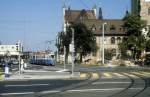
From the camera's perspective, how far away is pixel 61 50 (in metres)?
110

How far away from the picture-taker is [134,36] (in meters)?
104

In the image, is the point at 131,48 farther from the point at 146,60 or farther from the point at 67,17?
the point at 67,17

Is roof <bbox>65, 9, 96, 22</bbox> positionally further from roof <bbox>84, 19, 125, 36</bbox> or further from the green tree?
Result: the green tree

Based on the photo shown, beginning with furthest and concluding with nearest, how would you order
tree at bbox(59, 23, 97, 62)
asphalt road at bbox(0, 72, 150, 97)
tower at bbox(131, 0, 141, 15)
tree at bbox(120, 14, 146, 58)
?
tower at bbox(131, 0, 141, 15) → tree at bbox(59, 23, 97, 62) → tree at bbox(120, 14, 146, 58) → asphalt road at bbox(0, 72, 150, 97)

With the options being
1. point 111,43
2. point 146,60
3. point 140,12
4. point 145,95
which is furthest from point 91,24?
point 145,95

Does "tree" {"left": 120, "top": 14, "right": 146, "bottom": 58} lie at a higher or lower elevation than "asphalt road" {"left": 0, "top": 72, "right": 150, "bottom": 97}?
higher

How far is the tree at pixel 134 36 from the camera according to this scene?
328 ft

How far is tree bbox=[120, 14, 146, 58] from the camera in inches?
3937

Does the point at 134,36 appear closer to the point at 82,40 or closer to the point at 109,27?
the point at 82,40

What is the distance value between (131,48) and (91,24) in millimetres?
27898

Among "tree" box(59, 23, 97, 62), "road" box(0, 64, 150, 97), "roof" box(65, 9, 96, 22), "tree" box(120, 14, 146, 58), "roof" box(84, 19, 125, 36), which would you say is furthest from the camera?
"roof" box(65, 9, 96, 22)

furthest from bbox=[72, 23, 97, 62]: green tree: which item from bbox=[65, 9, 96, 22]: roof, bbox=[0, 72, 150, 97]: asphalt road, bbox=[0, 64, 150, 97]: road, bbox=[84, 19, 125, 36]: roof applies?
bbox=[0, 72, 150, 97]: asphalt road

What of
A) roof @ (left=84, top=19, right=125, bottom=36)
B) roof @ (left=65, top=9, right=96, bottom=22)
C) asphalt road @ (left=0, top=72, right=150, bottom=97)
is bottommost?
asphalt road @ (left=0, top=72, right=150, bottom=97)

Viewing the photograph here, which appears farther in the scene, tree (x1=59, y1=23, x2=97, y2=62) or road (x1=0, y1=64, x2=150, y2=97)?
tree (x1=59, y1=23, x2=97, y2=62)
